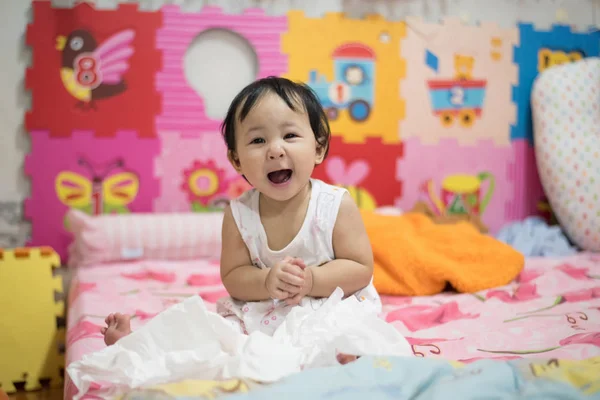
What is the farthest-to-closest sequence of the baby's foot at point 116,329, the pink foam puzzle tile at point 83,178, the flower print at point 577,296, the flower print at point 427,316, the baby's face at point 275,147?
the pink foam puzzle tile at point 83,178 → the flower print at point 577,296 → the flower print at point 427,316 → the baby's face at point 275,147 → the baby's foot at point 116,329

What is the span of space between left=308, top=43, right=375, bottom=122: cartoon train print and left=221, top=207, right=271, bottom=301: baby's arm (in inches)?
43.6

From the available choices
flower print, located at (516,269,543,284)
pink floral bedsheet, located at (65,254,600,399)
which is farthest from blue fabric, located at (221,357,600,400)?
flower print, located at (516,269,543,284)

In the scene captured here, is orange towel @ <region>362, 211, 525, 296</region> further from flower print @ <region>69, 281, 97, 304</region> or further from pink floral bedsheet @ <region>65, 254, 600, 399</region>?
flower print @ <region>69, 281, 97, 304</region>

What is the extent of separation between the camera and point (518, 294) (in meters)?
1.52

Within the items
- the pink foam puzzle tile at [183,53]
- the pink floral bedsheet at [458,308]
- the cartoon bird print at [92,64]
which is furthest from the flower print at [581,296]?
the cartoon bird print at [92,64]

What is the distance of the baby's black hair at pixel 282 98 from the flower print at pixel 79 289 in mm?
662

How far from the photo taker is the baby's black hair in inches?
43.6

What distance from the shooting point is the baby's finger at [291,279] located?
1031 millimetres

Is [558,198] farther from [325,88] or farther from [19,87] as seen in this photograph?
[19,87]

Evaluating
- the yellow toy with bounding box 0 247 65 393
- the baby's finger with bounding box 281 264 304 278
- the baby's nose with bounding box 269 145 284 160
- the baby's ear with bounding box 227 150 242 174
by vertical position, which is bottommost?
the yellow toy with bounding box 0 247 65 393

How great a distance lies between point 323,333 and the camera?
3.04 ft

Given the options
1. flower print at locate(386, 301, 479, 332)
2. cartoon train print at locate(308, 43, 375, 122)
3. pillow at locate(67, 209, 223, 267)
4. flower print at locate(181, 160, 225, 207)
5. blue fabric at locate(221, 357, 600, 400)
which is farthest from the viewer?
cartoon train print at locate(308, 43, 375, 122)

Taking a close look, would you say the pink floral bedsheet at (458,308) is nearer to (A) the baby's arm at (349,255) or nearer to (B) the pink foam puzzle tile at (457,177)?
(A) the baby's arm at (349,255)

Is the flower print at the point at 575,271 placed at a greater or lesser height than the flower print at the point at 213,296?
lesser
